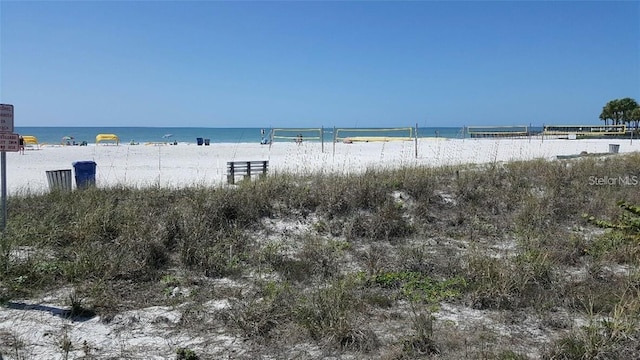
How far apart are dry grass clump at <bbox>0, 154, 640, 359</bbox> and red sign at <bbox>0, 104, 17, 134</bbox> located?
49.7 inches

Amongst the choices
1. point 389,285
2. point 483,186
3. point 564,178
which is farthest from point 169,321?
point 564,178

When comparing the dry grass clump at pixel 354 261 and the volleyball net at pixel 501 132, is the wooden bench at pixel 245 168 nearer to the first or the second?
the dry grass clump at pixel 354 261

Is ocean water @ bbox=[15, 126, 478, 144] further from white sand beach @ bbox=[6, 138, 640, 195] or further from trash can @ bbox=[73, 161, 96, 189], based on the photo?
trash can @ bbox=[73, 161, 96, 189]

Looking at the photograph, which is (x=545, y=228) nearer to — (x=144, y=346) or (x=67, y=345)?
(x=144, y=346)

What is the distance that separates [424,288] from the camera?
4594 millimetres

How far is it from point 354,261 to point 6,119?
434 centimetres

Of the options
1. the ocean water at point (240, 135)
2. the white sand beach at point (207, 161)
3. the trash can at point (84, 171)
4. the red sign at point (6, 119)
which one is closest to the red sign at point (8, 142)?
the red sign at point (6, 119)

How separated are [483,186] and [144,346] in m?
6.65

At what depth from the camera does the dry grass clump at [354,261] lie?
3.56 metres

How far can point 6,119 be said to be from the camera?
199 inches

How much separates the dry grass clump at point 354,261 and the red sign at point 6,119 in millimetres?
1263

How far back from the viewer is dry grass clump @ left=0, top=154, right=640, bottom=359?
3.56 m

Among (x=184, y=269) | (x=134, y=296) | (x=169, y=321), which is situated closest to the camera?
(x=169, y=321)

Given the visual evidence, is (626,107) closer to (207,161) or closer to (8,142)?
(207,161)
